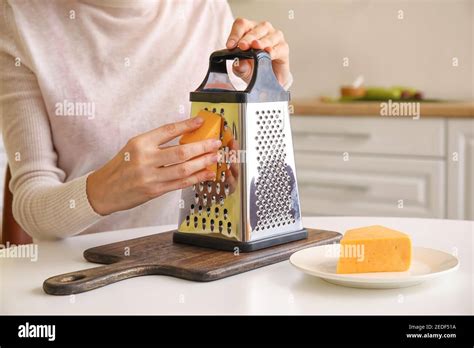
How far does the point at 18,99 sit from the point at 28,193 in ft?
0.75

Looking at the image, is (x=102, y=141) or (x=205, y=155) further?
(x=102, y=141)

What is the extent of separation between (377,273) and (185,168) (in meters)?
0.32

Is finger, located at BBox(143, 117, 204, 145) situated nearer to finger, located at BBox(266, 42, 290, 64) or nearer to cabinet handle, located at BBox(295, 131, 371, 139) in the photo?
finger, located at BBox(266, 42, 290, 64)

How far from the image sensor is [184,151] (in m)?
1.06

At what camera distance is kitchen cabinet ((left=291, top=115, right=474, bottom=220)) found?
2609mm

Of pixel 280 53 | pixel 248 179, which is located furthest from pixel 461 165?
pixel 248 179

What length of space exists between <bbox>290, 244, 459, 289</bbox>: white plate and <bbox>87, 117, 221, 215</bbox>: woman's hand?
0.20 m

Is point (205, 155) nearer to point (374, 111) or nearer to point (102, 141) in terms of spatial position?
point (102, 141)

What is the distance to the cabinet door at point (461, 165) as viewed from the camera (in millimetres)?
2582

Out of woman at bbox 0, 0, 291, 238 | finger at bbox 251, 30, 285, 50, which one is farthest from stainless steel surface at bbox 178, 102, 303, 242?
woman at bbox 0, 0, 291, 238

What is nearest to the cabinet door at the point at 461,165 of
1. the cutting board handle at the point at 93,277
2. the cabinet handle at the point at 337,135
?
the cabinet handle at the point at 337,135

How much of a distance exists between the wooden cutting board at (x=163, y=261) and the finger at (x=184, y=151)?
0.14 meters

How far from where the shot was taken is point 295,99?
134 inches
